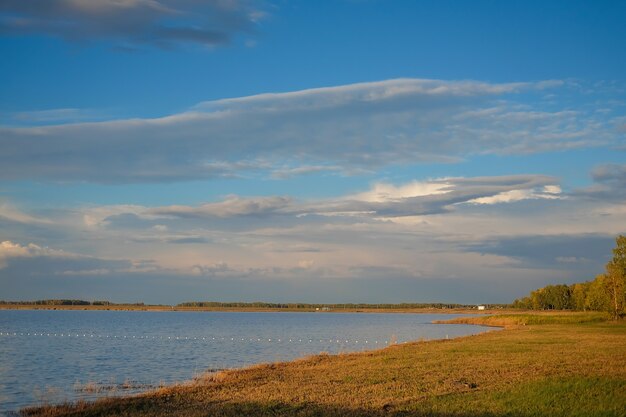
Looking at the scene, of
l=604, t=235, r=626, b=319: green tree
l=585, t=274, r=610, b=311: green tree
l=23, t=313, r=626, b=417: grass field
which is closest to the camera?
l=23, t=313, r=626, b=417: grass field

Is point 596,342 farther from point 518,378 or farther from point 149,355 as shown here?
point 149,355

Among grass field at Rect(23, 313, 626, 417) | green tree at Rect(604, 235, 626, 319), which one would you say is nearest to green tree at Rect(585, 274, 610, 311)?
green tree at Rect(604, 235, 626, 319)

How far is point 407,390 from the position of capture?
2252 centimetres

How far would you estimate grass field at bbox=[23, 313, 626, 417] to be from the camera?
1903cm

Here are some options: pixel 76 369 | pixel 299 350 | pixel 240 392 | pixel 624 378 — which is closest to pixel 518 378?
pixel 624 378

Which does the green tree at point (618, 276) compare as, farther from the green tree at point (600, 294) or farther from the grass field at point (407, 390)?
the grass field at point (407, 390)

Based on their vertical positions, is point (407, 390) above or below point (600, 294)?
below

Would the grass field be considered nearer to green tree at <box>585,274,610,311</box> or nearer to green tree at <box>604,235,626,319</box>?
green tree at <box>604,235,626,319</box>

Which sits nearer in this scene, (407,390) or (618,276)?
(407,390)

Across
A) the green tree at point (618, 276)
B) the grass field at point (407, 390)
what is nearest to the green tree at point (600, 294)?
the green tree at point (618, 276)

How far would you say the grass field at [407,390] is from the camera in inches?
749

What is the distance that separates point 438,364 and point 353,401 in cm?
1153

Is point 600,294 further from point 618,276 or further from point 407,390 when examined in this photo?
point 407,390

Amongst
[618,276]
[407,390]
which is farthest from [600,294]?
[407,390]
